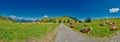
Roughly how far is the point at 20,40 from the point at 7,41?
192cm

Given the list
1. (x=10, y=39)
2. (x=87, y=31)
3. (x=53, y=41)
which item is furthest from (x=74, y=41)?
(x=87, y=31)

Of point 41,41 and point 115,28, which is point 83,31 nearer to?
point 115,28

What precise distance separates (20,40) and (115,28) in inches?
1073

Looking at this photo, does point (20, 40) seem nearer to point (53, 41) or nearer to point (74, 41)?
point (53, 41)

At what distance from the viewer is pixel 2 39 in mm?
30297

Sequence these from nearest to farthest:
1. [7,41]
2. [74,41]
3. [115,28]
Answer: [7,41]
[74,41]
[115,28]

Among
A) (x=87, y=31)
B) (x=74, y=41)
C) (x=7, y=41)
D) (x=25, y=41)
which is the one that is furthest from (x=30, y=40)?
(x=87, y=31)

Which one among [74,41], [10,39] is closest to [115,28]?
[74,41]

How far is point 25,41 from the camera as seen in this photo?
31391 millimetres

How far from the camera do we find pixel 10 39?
30.9 meters

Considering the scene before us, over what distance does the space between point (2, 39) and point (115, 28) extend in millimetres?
29265

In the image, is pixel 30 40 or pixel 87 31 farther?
pixel 87 31

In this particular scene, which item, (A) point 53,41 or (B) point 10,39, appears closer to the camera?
(B) point 10,39

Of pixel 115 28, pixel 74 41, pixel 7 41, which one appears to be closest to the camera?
pixel 7 41
